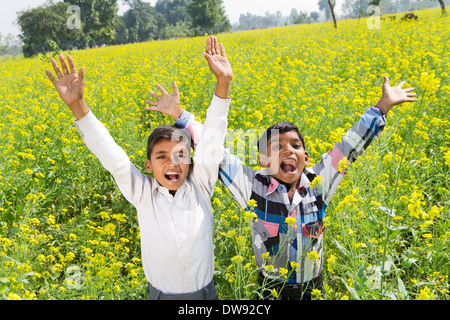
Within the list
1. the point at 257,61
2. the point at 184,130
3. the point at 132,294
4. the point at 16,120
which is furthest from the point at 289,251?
the point at 257,61

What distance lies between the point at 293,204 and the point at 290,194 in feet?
0.25

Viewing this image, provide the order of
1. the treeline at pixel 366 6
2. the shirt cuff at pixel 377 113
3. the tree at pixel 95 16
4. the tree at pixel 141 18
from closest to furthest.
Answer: the shirt cuff at pixel 377 113 → the treeline at pixel 366 6 → the tree at pixel 95 16 → the tree at pixel 141 18

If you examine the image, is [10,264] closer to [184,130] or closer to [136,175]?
[136,175]

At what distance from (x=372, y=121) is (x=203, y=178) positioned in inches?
36.8

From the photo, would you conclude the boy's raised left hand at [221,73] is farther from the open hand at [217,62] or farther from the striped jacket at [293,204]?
the striped jacket at [293,204]

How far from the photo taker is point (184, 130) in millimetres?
1953

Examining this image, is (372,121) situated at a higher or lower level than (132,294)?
higher

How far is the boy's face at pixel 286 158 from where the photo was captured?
5.93ft

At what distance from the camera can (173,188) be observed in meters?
1.76

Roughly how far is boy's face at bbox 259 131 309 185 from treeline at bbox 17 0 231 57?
61.6ft

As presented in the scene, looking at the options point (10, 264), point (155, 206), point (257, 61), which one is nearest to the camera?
point (155, 206)

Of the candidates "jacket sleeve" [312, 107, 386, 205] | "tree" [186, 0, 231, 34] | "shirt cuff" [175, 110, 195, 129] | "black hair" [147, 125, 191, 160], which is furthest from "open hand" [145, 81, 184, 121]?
"tree" [186, 0, 231, 34]

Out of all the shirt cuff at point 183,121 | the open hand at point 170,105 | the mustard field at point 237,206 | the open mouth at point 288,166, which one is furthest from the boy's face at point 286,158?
the open hand at point 170,105

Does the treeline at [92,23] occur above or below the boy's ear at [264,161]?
above
